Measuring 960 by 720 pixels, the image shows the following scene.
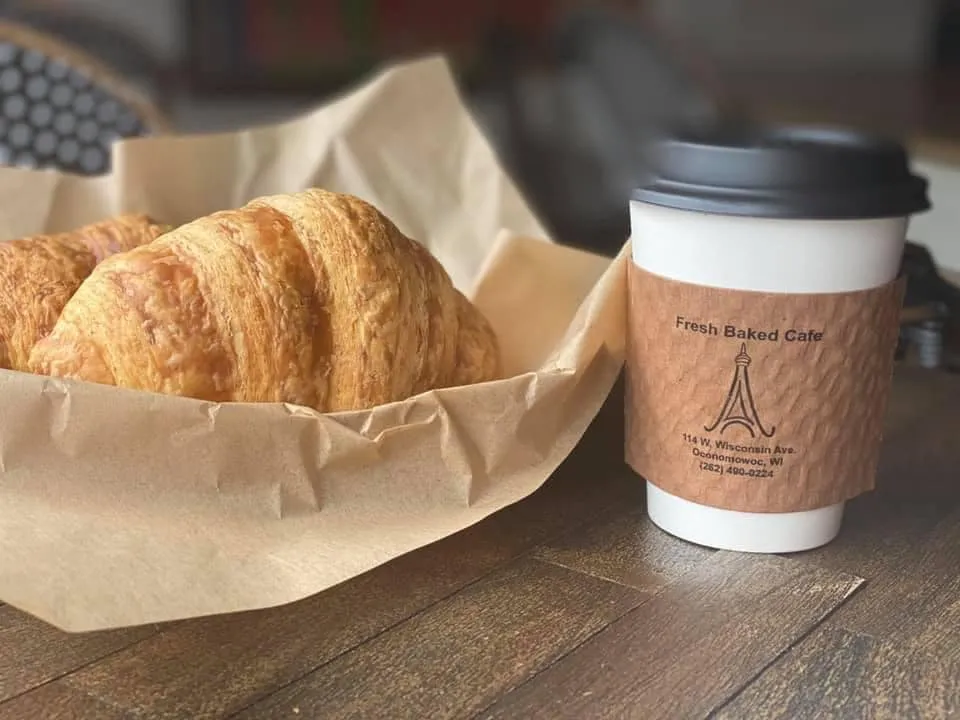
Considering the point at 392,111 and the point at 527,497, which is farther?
the point at 392,111

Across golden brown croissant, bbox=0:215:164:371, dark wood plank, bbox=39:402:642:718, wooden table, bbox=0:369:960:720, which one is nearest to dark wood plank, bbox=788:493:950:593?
wooden table, bbox=0:369:960:720

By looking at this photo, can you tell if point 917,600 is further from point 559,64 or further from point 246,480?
point 559,64

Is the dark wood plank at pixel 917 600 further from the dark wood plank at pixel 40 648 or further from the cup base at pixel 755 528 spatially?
the dark wood plank at pixel 40 648

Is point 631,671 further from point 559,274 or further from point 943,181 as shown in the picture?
point 943,181

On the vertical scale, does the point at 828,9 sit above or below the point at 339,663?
above

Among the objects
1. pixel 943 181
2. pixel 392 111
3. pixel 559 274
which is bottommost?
pixel 943 181

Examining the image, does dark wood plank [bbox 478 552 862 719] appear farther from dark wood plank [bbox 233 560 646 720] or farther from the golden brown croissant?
the golden brown croissant

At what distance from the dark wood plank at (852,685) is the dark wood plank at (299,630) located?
0.16 meters

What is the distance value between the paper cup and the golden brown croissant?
0.37 meters

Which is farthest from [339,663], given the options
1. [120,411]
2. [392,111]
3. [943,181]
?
[943,181]

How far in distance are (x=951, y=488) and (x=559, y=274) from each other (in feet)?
1.07

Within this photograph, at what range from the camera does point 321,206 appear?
0.63 m

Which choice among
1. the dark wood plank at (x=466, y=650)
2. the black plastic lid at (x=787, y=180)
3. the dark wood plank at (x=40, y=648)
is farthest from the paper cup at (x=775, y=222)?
the dark wood plank at (x=40, y=648)

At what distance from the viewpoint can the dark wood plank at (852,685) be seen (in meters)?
0.44
